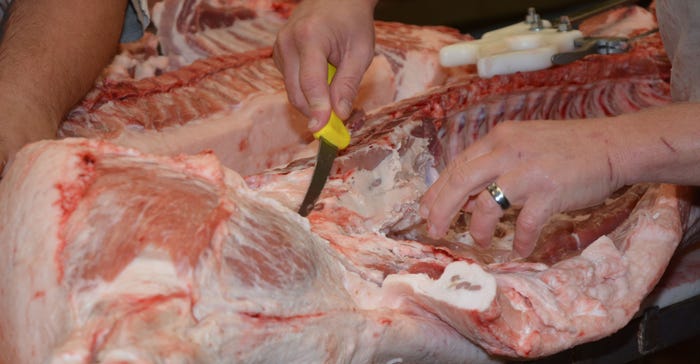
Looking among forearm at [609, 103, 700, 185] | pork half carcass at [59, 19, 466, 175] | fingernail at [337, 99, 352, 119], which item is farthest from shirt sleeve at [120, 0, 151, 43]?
forearm at [609, 103, 700, 185]

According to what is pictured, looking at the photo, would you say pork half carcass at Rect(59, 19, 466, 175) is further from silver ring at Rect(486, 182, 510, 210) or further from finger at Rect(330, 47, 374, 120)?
silver ring at Rect(486, 182, 510, 210)

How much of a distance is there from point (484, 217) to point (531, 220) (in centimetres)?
10

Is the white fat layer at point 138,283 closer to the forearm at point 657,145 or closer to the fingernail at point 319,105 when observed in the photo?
the fingernail at point 319,105

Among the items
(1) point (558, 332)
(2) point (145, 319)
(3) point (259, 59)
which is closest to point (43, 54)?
(3) point (259, 59)

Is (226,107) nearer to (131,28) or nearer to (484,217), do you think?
(131,28)

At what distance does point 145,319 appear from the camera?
1346mm

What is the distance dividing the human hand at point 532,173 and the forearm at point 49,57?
1044 millimetres

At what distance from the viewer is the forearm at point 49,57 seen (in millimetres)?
2176

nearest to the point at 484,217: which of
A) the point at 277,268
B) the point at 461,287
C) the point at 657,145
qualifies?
the point at 461,287

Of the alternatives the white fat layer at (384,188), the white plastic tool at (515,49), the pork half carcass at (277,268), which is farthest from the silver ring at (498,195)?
the white plastic tool at (515,49)

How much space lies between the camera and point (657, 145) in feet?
5.90

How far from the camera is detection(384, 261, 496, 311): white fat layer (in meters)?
1.63

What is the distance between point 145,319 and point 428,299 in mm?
582

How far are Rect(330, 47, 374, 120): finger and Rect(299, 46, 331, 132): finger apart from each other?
0.07 meters
